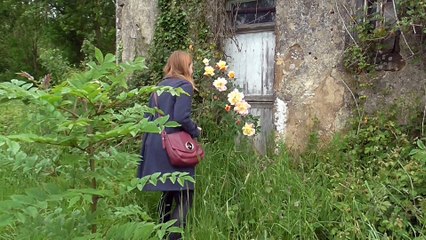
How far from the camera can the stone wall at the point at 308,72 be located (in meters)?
5.57

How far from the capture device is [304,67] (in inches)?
227

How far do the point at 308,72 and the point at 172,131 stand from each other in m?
2.37

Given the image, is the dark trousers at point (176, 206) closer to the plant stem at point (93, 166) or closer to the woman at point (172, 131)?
the woman at point (172, 131)

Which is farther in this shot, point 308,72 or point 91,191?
point 308,72

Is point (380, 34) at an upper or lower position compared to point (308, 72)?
upper

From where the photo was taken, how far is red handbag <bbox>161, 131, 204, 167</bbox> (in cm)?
387

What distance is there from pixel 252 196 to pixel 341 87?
2.00 m

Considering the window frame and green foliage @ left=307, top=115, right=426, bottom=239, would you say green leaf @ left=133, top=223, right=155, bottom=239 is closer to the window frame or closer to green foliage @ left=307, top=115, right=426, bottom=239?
green foliage @ left=307, top=115, right=426, bottom=239

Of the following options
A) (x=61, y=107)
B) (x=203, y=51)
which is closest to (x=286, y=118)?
(x=203, y=51)

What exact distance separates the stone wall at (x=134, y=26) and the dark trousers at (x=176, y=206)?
3537mm

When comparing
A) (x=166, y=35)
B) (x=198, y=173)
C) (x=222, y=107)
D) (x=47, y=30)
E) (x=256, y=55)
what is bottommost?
(x=198, y=173)

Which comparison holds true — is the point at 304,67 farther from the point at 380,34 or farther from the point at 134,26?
the point at 134,26

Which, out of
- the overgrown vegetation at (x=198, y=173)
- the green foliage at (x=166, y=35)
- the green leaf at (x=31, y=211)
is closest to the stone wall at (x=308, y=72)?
the overgrown vegetation at (x=198, y=173)

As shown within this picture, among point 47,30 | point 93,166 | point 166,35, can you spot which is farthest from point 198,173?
point 47,30
